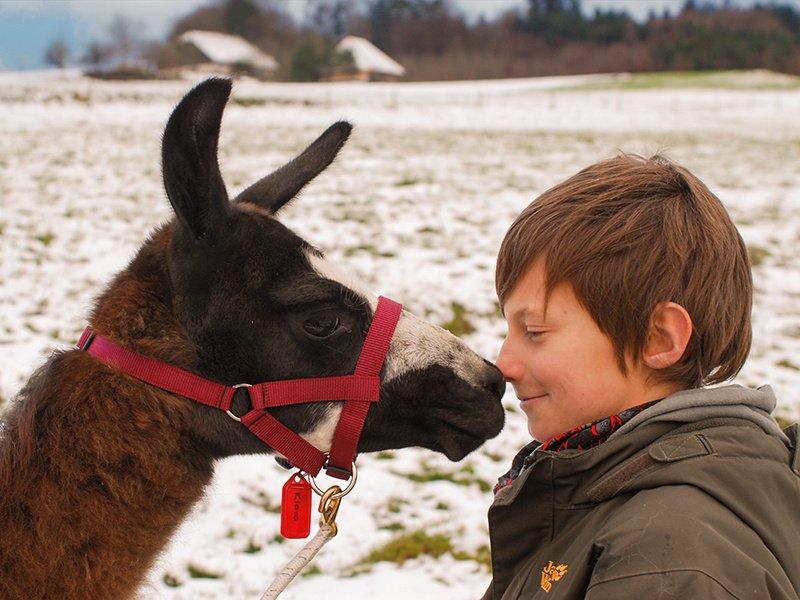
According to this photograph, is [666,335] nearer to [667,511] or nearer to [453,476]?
[667,511]

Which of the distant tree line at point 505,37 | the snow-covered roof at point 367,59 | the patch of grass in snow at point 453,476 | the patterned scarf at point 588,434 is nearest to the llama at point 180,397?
the patterned scarf at point 588,434

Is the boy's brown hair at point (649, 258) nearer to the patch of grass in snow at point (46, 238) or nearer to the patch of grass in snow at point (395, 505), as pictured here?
the patch of grass in snow at point (395, 505)

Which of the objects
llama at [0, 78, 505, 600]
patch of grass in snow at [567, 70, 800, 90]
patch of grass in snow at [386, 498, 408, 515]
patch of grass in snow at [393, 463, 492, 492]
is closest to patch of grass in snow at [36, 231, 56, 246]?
patch of grass in snow at [393, 463, 492, 492]

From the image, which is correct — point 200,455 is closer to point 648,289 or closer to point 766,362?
point 648,289

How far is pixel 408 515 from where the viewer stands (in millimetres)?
4023

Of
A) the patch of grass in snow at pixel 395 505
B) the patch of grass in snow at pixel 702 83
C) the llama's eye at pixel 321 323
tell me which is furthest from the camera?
the patch of grass in snow at pixel 702 83

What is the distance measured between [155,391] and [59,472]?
0.29m

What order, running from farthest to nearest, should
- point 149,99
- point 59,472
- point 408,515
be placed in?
point 149,99 < point 408,515 < point 59,472

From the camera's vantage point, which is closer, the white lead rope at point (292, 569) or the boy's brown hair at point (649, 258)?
the boy's brown hair at point (649, 258)

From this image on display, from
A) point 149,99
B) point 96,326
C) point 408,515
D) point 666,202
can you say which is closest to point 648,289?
point 666,202

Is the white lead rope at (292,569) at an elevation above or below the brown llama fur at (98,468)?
below

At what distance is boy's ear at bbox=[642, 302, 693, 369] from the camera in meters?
1.59

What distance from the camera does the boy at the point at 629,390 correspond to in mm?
1370

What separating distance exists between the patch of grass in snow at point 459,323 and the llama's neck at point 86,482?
424 cm
